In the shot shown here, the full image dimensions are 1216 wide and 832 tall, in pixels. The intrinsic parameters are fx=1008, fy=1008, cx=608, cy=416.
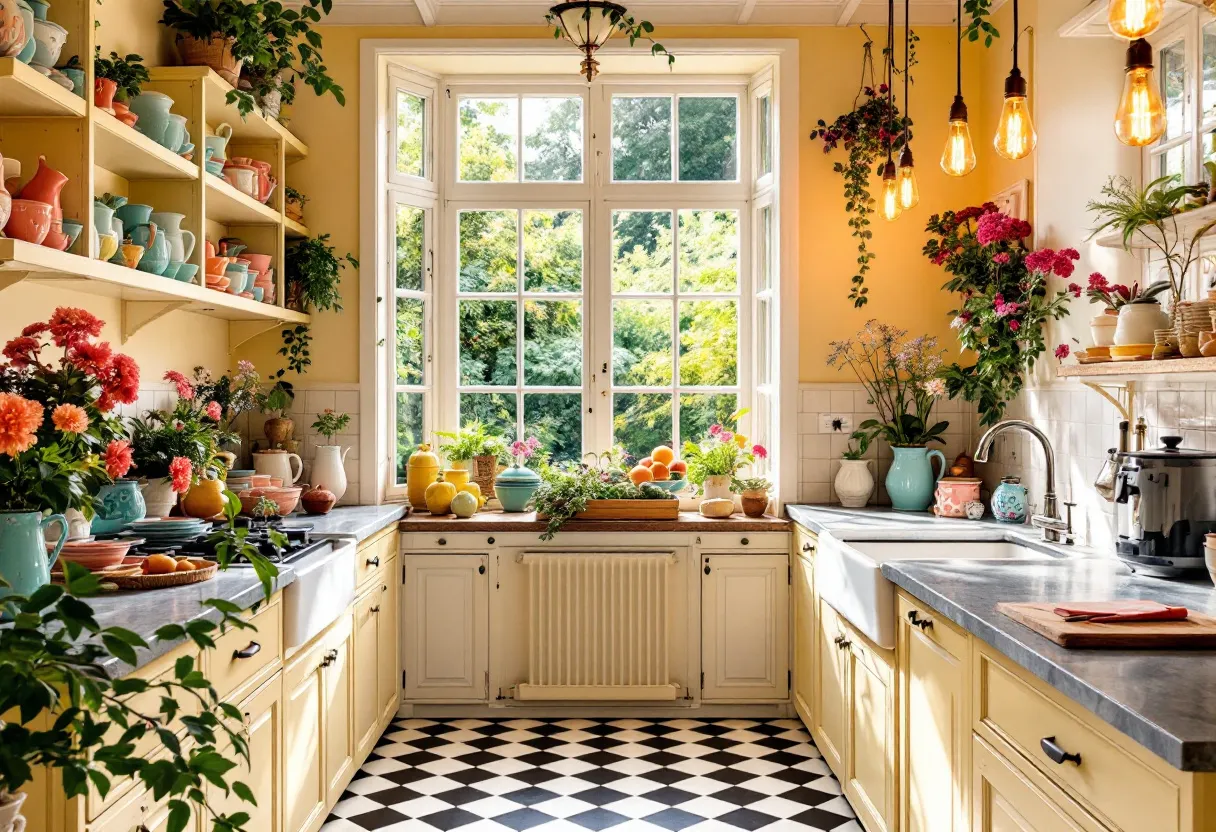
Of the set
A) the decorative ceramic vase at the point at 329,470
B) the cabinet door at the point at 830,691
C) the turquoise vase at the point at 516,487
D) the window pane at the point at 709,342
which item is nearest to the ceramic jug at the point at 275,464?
the decorative ceramic vase at the point at 329,470

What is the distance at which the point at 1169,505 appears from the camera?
238 centimetres

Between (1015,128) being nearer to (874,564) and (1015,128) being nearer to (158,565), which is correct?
(874,564)

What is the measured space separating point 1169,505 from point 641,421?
257 centimetres

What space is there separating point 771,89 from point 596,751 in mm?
2864

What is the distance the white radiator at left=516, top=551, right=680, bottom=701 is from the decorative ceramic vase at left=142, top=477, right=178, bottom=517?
1516 millimetres

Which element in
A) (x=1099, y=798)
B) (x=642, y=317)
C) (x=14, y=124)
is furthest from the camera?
(x=642, y=317)

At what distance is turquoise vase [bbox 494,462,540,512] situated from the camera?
4.34 metres

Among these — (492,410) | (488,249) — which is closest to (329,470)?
(492,410)

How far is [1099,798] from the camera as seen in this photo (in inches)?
60.8

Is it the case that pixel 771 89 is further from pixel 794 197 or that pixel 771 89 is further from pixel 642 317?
pixel 642 317

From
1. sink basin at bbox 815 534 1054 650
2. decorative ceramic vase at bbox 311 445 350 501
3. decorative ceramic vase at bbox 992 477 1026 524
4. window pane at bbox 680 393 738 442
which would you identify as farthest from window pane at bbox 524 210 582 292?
decorative ceramic vase at bbox 992 477 1026 524

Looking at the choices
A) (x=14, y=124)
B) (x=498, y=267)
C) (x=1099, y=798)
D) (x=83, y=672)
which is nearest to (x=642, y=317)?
(x=498, y=267)

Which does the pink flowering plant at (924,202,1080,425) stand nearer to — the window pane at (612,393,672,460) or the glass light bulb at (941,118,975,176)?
the glass light bulb at (941,118,975,176)

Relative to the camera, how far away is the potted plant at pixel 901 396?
4109 mm
